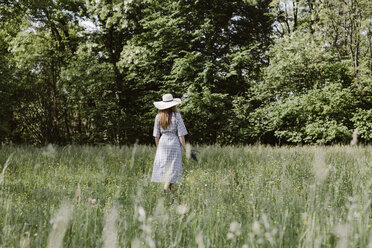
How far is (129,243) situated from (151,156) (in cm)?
594

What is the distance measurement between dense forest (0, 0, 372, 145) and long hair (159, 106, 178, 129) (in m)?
8.97

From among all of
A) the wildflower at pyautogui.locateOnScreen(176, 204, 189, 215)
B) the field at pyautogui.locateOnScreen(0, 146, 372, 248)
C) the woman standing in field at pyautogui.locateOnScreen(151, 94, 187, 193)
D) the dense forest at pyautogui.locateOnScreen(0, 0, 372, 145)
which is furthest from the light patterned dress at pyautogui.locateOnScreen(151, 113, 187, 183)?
the dense forest at pyautogui.locateOnScreen(0, 0, 372, 145)

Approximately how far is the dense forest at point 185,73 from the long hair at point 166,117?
8.97m

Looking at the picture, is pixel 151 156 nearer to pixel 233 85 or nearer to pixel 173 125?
pixel 173 125

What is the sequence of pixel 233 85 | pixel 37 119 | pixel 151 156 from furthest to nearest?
1. pixel 233 85
2. pixel 37 119
3. pixel 151 156

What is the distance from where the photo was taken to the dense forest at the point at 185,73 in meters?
14.1

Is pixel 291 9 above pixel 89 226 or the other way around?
above

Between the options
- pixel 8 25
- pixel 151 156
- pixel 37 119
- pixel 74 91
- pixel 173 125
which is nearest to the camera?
pixel 173 125

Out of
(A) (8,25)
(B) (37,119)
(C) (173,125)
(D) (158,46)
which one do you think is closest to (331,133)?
(D) (158,46)

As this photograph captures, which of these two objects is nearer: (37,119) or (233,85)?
(37,119)

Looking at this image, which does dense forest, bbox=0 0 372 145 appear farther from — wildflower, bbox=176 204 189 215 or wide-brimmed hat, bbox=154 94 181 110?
wildflower, bbox=176 204 189 215

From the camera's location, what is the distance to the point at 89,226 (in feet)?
8.74

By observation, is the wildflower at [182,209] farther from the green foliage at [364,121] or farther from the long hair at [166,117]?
the green foliage at [364,121]

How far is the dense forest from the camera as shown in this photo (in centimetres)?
1406
